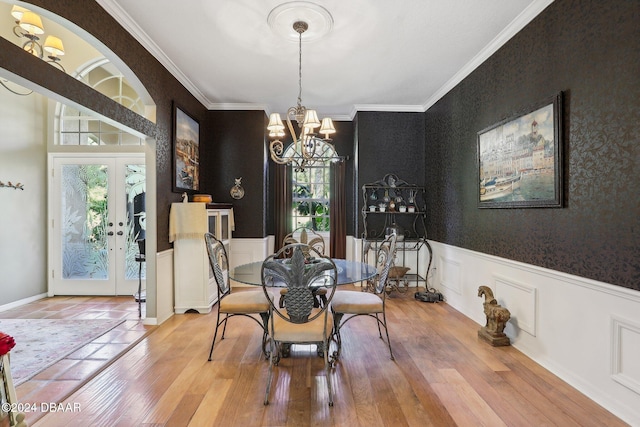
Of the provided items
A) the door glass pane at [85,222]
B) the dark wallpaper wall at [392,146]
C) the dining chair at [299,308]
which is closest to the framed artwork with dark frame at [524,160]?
the dark wallpaper wall at [392,146]

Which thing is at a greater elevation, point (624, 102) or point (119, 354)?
point (624, 102)

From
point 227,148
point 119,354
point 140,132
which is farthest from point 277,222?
point 119,354

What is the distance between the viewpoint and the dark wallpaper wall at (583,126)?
1.94m

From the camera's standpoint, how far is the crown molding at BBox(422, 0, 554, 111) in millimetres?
2660

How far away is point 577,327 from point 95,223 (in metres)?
5.60

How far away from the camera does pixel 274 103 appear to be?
5273 millimetres

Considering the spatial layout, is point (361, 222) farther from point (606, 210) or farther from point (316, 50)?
point (606, 210)

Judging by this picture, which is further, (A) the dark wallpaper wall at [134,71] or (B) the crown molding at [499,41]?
(B) the crown molding at [499,41]

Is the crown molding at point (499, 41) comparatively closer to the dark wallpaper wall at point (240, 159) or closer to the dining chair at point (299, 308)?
the dining chair at point (299, 308)

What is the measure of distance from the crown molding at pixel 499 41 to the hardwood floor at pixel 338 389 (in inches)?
114

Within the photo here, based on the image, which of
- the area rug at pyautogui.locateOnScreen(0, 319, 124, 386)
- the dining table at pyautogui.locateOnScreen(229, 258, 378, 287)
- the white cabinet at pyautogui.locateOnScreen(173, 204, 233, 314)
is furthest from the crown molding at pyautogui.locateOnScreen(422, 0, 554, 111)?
the area rug at pyautogui.locateOnScreen(0, 319, 124, 386)

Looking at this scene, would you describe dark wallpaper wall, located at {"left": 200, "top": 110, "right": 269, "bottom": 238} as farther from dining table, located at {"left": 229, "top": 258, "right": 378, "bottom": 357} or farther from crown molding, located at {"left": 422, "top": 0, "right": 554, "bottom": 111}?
crown molding, located at {"left": 422, "top": 0, "right": 554, "bottom": 111}

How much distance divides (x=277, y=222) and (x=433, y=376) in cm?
410

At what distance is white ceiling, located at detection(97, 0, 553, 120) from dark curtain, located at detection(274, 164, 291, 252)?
1480 mm
